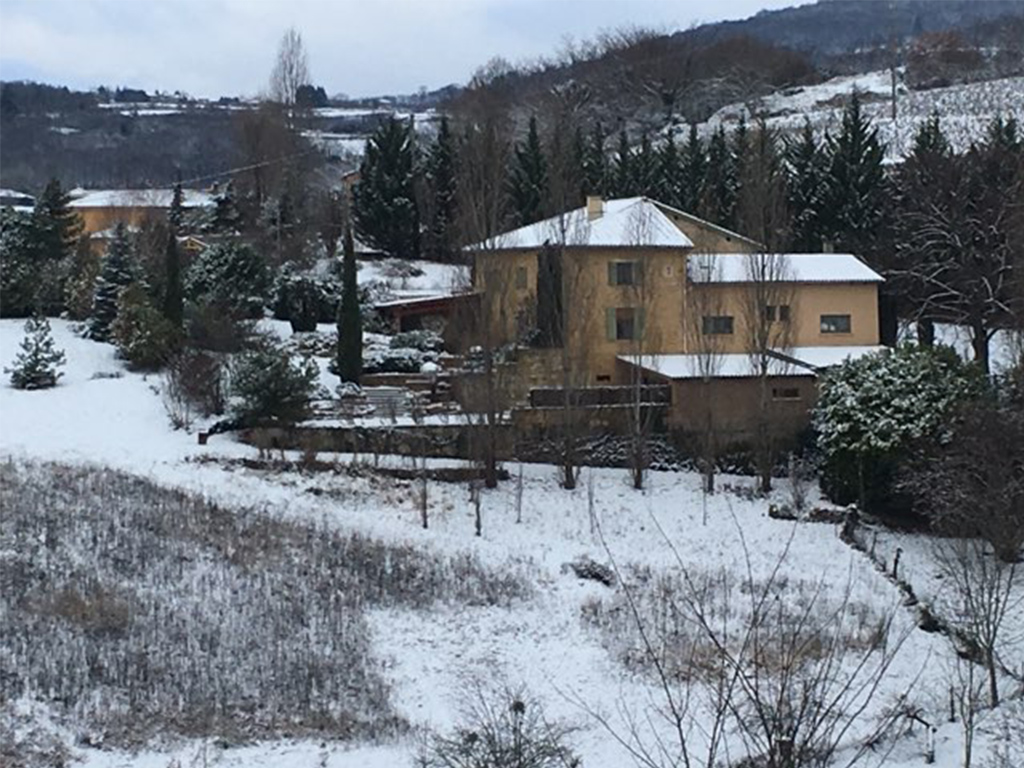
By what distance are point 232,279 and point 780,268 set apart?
14656 mm

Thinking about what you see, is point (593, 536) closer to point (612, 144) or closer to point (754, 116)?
point (612, 144)

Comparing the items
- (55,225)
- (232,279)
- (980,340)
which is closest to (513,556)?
(980,340)

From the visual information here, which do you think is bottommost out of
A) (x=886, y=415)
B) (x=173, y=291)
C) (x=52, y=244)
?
(x=886, y=415)

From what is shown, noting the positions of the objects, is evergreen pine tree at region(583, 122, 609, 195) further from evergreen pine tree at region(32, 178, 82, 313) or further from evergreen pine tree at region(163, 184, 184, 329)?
evergreen pine tree at region(32, 178, 82, 313)

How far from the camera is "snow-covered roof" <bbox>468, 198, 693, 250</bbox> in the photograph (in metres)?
27.2

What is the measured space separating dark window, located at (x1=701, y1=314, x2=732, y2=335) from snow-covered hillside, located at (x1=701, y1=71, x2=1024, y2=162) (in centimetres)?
2091

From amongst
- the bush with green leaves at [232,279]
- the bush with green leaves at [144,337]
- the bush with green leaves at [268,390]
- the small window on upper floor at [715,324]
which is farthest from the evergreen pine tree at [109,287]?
the small window on upper floor at [715,324]

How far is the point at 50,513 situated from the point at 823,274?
19611mm

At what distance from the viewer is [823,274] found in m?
29.1

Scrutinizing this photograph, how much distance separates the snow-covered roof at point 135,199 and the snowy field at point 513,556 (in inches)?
934

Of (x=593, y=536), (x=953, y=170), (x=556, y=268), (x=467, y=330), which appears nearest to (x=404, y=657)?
(x=593, y=536)

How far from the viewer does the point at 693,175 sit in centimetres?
3950

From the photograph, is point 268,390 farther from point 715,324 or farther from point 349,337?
point 715,324

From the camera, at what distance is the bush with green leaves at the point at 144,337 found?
85.8 ft
